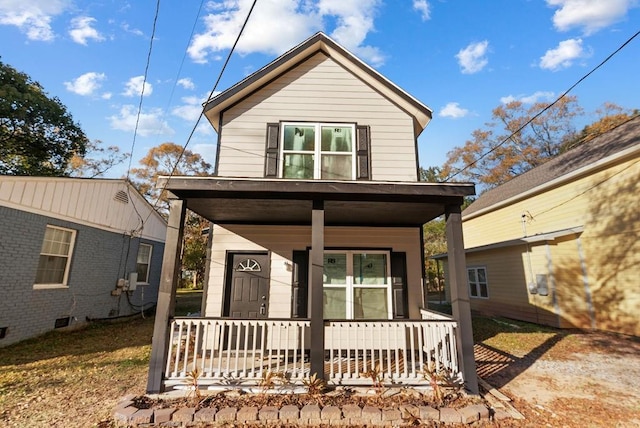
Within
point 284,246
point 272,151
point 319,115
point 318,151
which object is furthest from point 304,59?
point 284,246

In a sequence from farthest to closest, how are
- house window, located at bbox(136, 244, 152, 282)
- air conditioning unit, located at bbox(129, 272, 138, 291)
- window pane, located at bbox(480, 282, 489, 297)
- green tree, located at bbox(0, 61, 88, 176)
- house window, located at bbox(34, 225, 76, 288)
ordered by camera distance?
green tree, located at bbox(0, 61, 88, 176)
window pane, located at bbox(480, 282, 489, 297)
house window, located at bbox(136, 244, 152, 282)
air conditioning unit, located at bbox(129, 272, 138, 291)
house window, located at bbox(34, 225, 76, 288)

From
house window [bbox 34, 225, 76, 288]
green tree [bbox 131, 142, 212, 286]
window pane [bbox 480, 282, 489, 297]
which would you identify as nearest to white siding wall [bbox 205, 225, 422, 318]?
house window [bbox 34, 225, 76, 288]

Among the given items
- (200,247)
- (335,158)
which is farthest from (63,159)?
(335,158)

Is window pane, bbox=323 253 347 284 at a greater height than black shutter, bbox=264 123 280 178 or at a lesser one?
lesser

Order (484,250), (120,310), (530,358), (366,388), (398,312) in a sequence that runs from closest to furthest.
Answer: (366,388), (530,358), (398,312), (120,310), (484,250)

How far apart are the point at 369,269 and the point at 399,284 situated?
29.2 inches

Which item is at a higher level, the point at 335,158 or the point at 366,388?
the point at 335,158

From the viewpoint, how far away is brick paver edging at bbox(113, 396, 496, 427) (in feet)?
12.0

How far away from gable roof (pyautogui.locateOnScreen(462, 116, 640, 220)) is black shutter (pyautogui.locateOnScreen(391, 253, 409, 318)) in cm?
712

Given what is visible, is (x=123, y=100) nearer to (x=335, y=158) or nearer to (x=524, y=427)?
(x=335, y=158)

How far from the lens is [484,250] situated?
41.4 ft

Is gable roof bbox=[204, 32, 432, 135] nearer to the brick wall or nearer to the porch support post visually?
the porch support post

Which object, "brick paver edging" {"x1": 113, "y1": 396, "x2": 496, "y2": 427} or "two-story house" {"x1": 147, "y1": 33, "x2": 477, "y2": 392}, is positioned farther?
"two-story house" {"x1": 147, "y1": 33, "x2": 477, "y2": 392}

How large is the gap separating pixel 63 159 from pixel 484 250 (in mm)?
25673
